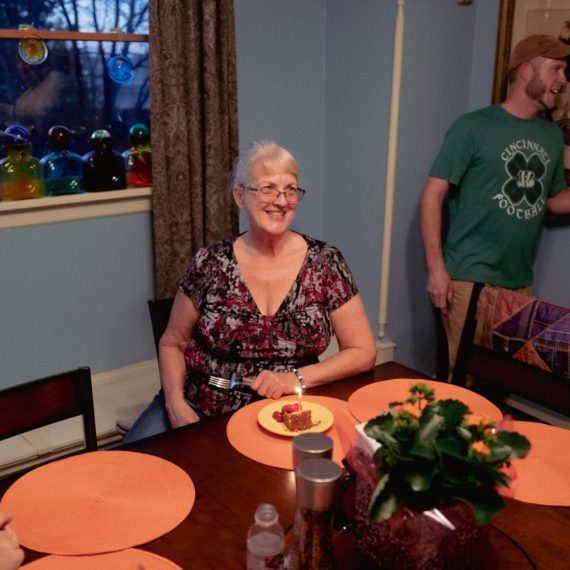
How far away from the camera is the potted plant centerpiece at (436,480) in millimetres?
913

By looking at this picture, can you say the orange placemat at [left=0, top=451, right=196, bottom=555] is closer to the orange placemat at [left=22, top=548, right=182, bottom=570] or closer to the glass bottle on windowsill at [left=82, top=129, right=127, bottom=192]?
the orange placemat at [left=22, top=548, right=182, bottom=570]

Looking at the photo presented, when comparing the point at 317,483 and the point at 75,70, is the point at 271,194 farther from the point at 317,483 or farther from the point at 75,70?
the point at 75,70

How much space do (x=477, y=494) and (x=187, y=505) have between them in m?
0.51

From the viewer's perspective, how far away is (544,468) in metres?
1.33

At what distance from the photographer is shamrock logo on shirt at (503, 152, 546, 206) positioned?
2.60 metres

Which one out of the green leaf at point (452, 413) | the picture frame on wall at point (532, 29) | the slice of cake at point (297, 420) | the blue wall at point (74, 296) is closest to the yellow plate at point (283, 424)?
the slice of cake at point (297, 420)

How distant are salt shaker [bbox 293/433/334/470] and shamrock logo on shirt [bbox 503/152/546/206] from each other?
71.7 inches

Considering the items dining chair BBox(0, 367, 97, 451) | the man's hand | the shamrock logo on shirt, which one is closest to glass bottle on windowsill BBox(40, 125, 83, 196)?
dining chair BBox(0, 367, 97, 451)

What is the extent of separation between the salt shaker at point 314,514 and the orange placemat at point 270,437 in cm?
31

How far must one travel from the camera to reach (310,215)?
3430 mm

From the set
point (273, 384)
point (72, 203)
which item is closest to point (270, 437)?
point (273, 384)

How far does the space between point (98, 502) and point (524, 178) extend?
2.01 m

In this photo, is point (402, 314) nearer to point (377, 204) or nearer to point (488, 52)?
point (377, 204)

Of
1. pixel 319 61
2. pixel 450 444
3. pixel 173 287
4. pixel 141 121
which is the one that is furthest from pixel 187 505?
pixel 319 61
